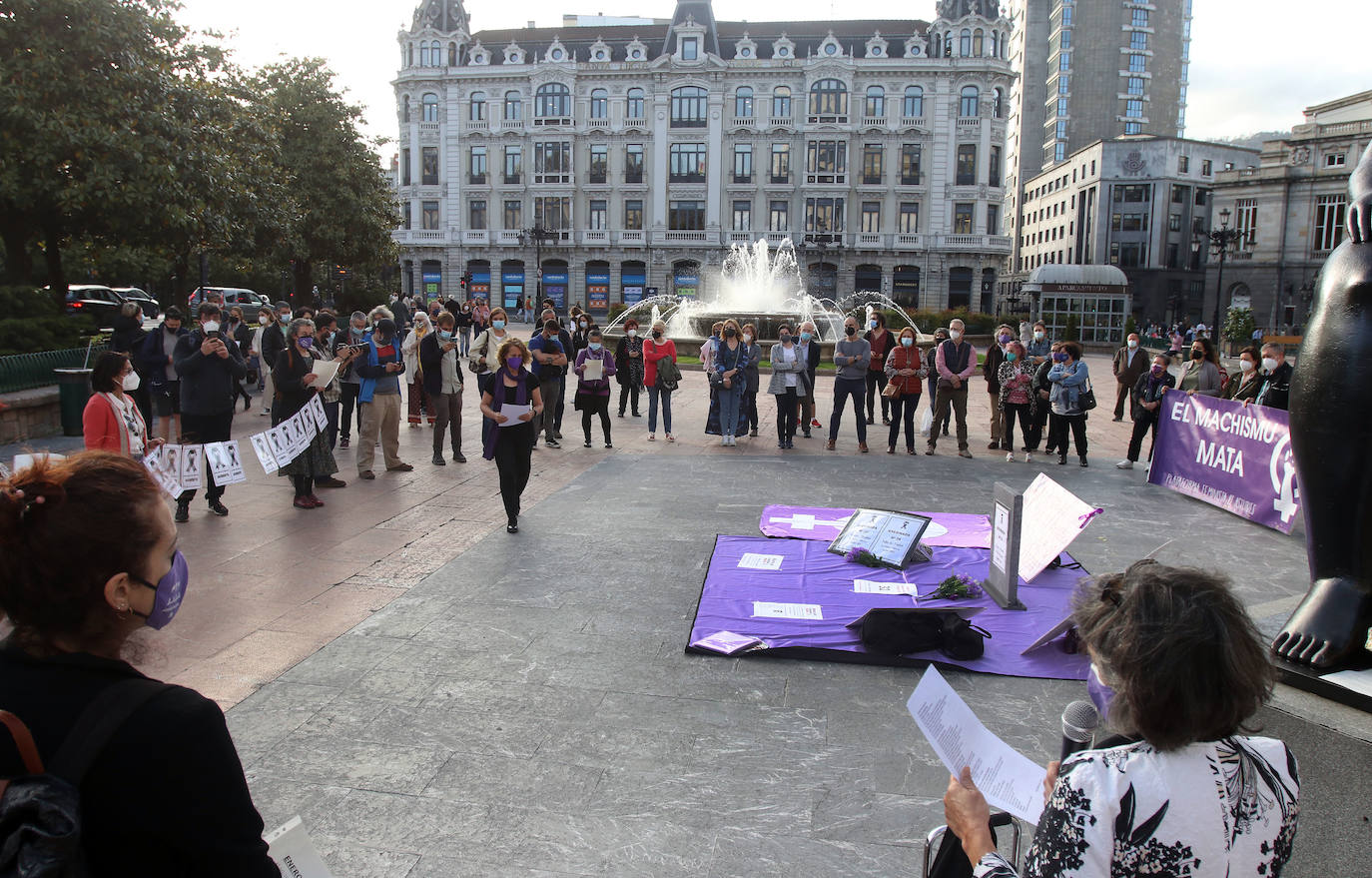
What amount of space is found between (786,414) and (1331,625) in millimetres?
9079

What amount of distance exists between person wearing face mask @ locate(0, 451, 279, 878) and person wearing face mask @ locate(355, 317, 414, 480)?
30.3 ft

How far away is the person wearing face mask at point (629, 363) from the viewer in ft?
51.4

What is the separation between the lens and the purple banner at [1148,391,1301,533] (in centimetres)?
912

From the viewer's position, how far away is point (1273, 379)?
10281 mm

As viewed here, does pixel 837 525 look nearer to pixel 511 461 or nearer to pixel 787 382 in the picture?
pixel 511 461

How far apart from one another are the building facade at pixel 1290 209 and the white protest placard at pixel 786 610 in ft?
214

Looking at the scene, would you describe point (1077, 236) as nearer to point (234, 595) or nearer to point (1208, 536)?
point (1208, 536)

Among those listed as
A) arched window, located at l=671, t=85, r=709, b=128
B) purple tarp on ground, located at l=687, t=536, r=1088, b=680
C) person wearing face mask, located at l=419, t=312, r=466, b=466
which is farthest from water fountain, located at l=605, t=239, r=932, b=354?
arched window, located at l=671, t=85, r=709, b=128

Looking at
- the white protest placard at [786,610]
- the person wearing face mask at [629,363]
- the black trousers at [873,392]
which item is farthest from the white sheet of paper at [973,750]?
the person wearing face mask at [629,363]

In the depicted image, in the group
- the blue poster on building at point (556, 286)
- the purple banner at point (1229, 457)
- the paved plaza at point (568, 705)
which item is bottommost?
the paved plaza at point (568, 705)

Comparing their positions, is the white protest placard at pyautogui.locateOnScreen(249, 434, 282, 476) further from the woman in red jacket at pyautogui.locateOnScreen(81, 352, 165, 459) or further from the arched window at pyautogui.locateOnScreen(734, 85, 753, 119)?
the arched window at pyautogui.locateOnScreen(734, 85, 753, 119)

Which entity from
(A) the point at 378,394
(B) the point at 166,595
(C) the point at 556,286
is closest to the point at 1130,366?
(A) the point at 378,394

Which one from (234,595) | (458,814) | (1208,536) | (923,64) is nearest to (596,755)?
(458,814)

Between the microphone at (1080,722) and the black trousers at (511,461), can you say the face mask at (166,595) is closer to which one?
the microphone at (1080,722)
